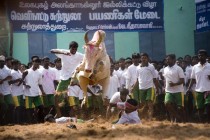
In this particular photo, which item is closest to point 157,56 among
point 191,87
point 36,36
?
point 36,36

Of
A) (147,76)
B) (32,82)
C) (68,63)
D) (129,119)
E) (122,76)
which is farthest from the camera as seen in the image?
(122,76)

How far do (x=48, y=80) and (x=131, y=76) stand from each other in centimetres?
242

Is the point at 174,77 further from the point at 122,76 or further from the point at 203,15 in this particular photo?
the point at 203,15

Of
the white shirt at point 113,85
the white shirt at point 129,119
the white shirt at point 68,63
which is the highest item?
the white shirt at point 68,63

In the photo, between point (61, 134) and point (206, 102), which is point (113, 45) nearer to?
point (206, 102)

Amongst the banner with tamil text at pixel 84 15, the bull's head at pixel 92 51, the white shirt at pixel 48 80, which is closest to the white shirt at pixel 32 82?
the white shirt at pixel 48 80

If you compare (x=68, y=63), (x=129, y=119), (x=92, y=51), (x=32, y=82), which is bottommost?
(x=129, y=119)

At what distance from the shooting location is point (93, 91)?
40.8ft

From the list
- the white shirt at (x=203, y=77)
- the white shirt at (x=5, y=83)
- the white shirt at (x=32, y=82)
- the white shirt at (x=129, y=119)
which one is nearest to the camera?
the white shirt at (x=129, y=119)

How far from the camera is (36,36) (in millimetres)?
17609

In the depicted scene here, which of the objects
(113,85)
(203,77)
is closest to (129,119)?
(203,77)

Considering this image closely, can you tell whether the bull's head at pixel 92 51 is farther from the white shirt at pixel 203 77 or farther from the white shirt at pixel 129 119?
the white shirt at pixel 203 77

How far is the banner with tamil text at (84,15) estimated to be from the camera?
601 inches

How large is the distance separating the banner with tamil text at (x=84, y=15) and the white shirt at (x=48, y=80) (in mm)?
3058
